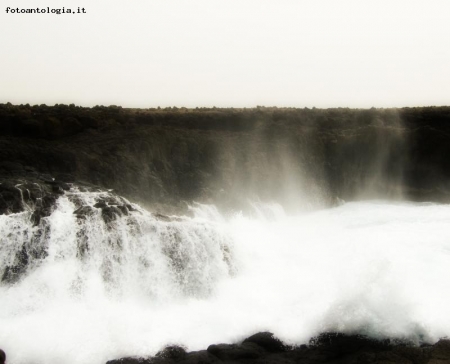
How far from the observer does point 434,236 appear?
1404 cm

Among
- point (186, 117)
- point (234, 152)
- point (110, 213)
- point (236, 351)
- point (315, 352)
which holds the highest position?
point (186, 117)

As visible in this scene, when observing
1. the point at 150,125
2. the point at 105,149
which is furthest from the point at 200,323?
the point at 150,125

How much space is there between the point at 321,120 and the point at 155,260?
13.8 metres

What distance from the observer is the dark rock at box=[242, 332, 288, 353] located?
26.6 ft

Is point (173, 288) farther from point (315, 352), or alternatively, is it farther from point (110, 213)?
point (315, 352)

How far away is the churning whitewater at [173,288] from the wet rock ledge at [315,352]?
0.25 meters

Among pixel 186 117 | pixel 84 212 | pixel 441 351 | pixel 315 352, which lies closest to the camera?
pixel 441 351

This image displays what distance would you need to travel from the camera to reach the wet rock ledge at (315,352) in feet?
24.5

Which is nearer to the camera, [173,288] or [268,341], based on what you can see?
[268,341]

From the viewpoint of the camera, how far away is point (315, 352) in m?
7.93

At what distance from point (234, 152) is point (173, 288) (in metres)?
9.20

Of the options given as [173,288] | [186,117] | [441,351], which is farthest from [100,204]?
[186,117]

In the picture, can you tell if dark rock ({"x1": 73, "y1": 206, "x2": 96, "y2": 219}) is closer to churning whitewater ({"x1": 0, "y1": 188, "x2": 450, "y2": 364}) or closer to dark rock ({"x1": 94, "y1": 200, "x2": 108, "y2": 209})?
churning whitewater ({"x1": 0, "y1": 188, "x2": 450, "y2": 364})

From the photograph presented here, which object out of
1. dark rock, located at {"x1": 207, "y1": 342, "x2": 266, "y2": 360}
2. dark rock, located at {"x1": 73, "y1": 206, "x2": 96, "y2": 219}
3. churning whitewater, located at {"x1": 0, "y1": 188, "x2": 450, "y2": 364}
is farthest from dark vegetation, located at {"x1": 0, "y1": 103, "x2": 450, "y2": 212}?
dark rock, located at {"x1": 207, "y1": 342, "x2": 266, "y2": 360}
